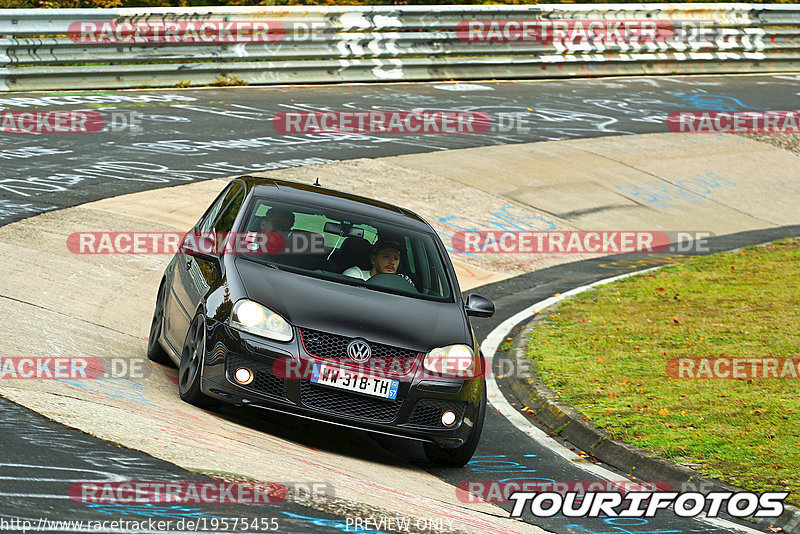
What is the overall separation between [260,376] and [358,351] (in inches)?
24.8

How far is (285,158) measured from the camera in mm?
17250

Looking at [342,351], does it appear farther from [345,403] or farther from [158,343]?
[158,343]

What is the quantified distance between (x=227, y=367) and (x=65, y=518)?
2.20 m

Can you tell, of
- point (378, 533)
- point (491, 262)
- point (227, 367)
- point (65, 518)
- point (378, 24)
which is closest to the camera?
point (65, 518)

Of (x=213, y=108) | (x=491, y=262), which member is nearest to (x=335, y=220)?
(x=491, y=262)

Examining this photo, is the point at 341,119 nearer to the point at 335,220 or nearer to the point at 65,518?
the point at 335,220

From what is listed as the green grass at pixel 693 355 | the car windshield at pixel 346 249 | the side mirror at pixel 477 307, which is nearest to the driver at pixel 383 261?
the car windshield at pixel 346 249

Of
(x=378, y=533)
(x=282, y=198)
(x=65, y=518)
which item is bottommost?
(x=378, y=533)

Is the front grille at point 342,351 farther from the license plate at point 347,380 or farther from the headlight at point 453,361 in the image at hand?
the headlight at point 453,361

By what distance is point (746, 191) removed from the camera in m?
19.9

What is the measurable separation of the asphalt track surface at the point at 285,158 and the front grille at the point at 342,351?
2.68 ft

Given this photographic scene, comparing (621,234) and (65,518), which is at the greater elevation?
(65,518)

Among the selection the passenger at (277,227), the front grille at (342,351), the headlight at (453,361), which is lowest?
the headlight at (453,361)

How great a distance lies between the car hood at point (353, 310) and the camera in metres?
7.32
